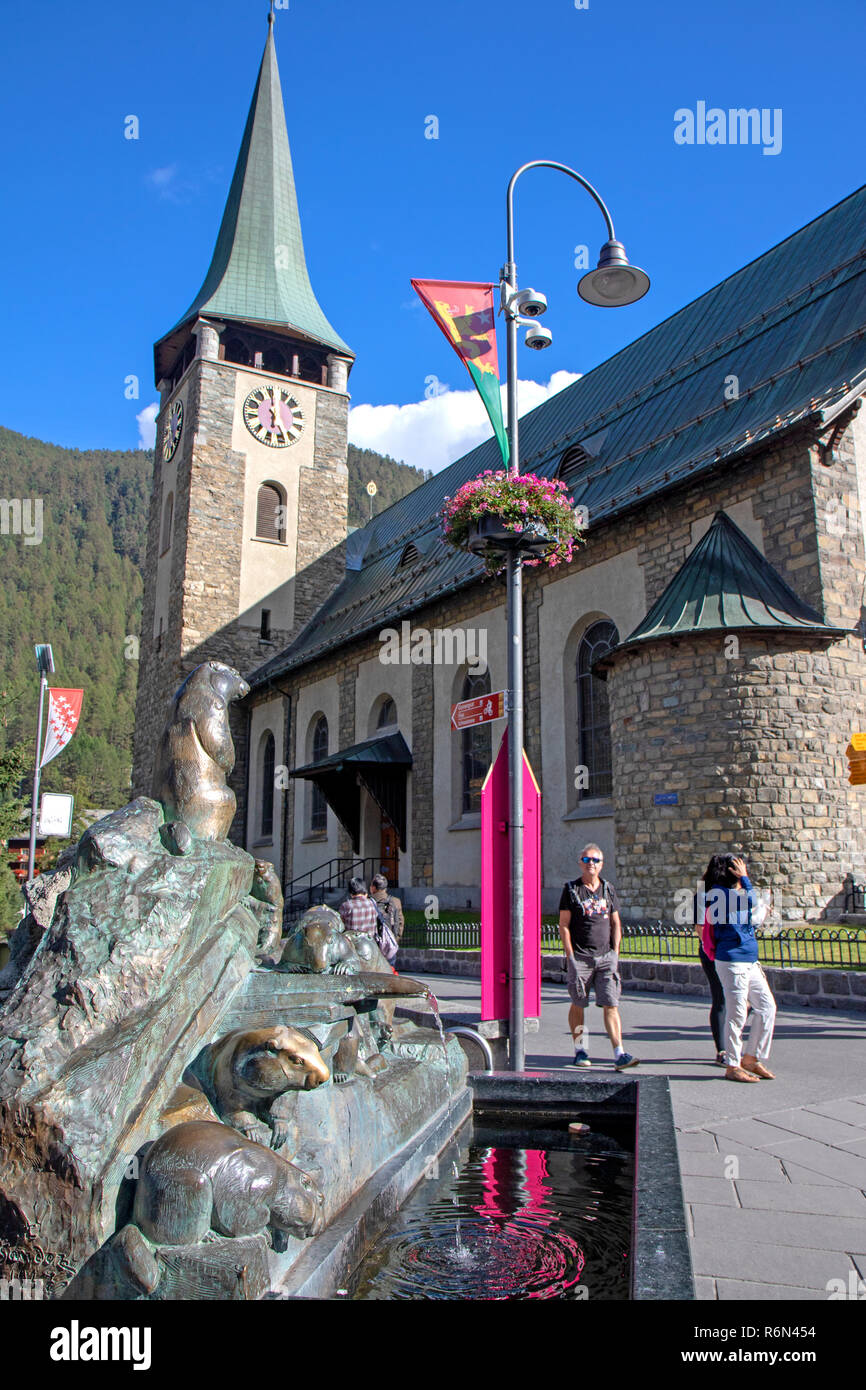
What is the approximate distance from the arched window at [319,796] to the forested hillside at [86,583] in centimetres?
4465

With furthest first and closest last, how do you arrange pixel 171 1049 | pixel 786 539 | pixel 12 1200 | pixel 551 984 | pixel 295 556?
pixel 295 556
pixel 786 539
pixel 551 984
pixel 171 1049
pixel 12 1200

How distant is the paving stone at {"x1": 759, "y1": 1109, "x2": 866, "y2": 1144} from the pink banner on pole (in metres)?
2.39

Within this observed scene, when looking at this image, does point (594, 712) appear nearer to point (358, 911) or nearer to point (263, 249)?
point (358, 911)

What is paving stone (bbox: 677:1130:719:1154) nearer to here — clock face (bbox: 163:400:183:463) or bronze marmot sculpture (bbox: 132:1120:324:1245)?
bronze marmot sculpture (bbox: 132:1120:324:1245)

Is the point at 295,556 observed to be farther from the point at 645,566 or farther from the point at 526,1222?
the point at 526,1222

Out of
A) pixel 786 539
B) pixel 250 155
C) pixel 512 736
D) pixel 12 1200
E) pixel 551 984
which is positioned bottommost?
pixel 551 984

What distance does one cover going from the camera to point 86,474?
138 meters

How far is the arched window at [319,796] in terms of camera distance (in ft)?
100

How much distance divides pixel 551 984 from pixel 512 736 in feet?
23.9

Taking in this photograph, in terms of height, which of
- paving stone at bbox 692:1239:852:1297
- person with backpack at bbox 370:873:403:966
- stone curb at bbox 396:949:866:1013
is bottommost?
stone curb at bbox 396:949:866:1013

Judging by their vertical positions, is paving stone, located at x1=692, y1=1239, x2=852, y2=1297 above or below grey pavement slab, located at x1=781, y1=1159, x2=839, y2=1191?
above

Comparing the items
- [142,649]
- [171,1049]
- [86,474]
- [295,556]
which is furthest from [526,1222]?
[86,474]

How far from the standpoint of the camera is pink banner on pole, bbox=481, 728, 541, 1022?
7797mm

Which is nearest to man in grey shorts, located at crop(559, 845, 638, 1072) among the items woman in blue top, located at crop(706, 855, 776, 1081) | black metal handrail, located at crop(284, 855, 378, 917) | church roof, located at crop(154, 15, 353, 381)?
woman in blue top, located at crop(706, 855, 776, 1081)
